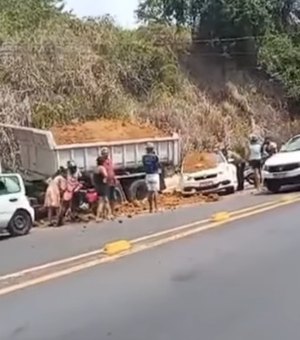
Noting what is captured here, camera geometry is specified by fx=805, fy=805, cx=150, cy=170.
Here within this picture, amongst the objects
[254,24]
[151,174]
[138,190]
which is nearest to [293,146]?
[138,190]

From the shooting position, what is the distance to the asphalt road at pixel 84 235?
42.8ft

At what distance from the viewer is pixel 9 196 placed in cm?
1770

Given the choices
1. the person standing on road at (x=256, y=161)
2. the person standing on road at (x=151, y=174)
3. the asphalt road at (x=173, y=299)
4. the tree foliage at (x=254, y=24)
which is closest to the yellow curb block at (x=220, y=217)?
the person standing on road at (x=151, y=174)

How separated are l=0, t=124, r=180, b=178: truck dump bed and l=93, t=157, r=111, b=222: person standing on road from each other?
2.17 meters

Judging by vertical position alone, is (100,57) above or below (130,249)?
above

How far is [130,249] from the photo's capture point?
41.7 ft

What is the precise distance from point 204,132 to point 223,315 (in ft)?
86.7

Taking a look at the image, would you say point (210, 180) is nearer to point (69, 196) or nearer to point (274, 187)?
point (274, 187)

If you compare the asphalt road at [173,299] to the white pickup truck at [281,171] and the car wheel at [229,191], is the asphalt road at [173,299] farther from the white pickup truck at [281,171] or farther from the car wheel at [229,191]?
the car wheel at [229,191]

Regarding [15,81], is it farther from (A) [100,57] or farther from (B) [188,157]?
(B) [188,157]

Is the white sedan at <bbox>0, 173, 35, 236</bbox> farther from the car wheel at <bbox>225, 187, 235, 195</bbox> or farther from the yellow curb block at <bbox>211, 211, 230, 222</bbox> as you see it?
the car wheel at <bbox>225, 187, 235, 195</bbox>

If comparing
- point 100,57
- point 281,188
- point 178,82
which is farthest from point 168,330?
point 178,82

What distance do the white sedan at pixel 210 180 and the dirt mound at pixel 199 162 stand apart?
0.20 m

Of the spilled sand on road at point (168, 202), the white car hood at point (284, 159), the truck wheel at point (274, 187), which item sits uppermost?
the white car hood at point (284, 159)
